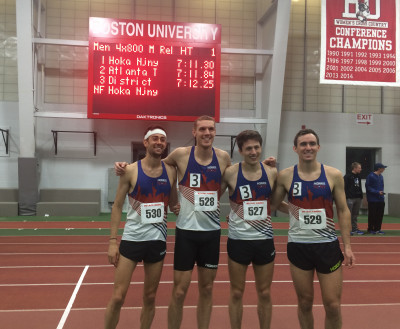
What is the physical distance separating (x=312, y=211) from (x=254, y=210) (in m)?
0.44

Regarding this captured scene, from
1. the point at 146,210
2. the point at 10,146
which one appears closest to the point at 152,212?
the point at 146,210

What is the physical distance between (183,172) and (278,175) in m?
0.77

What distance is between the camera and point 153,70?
38.1 ft

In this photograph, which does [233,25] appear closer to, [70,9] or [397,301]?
[70,9]

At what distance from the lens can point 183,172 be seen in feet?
11.0

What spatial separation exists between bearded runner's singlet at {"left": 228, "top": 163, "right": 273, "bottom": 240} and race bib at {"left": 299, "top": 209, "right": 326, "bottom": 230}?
1.01 ft

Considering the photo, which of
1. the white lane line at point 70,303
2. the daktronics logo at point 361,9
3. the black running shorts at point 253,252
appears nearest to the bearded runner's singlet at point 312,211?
the black running shorts at point 253,252

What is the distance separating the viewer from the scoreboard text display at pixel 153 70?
450 inches

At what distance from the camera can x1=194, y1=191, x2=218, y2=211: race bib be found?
3.26 metres

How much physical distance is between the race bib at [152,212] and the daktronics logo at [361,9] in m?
10.1

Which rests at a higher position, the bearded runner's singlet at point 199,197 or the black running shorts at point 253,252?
the bearded runner's singlet at point 199,197

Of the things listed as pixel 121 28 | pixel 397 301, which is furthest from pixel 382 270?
pixel 121 28

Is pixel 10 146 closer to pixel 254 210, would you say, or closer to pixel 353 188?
pixel 353 188

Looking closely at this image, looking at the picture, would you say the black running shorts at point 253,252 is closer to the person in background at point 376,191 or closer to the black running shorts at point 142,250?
the black running shorts at point 142,250
